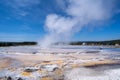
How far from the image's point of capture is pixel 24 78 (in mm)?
12016

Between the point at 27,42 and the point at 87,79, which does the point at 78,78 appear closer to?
the point at 87,79

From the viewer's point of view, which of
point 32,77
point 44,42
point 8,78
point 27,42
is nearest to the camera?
point 8,78

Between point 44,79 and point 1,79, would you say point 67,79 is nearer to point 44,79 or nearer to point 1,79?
point 44,79

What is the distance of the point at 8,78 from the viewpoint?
37.8ft

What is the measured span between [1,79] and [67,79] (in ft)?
14.8

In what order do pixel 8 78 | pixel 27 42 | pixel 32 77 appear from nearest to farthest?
1. pixel 8 78
2. pixel 32 77
3. pixel 27 42

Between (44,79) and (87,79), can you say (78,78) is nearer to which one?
(87,79)

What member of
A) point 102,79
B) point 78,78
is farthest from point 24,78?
point 102,79

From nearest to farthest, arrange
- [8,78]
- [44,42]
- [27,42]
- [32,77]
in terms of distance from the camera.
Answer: [8,78] < [32,77] < [44,42] < [27,42]

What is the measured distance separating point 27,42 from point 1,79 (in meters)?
181

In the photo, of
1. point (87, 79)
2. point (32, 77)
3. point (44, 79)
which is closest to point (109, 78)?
point (87, 79)

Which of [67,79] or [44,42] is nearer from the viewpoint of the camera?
[67,79]

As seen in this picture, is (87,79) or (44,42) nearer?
(87,79)

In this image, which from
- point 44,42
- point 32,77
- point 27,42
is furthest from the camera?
point 27,42
